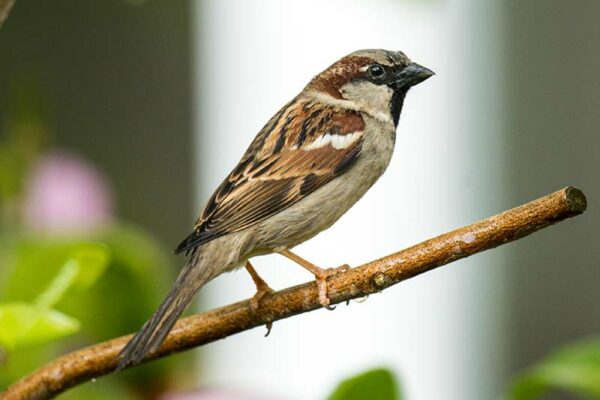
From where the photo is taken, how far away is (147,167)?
4.23 m

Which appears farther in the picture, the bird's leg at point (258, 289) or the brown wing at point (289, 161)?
the brown wing at point (289, 161)

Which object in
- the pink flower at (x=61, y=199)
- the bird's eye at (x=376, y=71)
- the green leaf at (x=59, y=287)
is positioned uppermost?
the bird's eye at (x=376, y=71)

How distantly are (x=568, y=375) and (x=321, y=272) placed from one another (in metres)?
0.61

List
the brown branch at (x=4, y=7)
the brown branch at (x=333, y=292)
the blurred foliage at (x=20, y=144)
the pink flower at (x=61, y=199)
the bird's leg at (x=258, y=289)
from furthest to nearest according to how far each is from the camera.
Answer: the pink flower at (x=61, y=199), the blurred foliage at (x=20, y=144), the bird's leg at (x=258, y=289), the brown branch at (x=333, y=292), the brown branch at (x=4, y=7)

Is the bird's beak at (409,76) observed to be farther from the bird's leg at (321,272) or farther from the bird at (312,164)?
the bird's leg at (321,272)

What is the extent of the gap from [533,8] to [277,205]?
3321mm

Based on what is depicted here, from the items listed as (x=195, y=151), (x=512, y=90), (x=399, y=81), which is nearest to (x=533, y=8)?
(x=512, y=90)

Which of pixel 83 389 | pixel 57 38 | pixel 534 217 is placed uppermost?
pixel 57 38

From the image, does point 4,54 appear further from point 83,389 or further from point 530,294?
point 530,294

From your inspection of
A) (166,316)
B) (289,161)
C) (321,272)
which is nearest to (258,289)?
(321,272)

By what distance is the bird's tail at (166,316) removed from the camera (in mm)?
1420

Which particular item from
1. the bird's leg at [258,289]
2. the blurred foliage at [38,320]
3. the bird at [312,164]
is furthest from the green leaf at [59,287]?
the bird at [312,164]

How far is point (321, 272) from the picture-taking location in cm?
191

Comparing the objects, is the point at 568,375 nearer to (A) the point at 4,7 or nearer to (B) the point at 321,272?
(B) the point at 321,272
